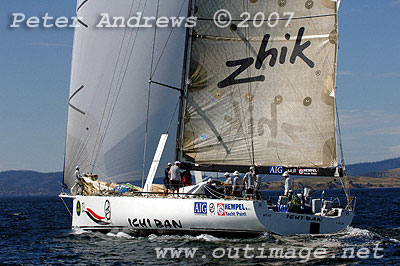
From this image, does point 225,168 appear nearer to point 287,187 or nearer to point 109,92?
point 287,187

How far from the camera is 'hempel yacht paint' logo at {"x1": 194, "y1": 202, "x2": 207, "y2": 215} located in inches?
740

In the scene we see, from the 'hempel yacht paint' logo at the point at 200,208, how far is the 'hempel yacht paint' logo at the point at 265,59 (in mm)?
5267

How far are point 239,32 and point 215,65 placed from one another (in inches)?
59.7

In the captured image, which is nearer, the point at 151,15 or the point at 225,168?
the point at 225,168

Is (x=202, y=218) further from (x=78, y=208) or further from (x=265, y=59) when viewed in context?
(x=265, y=59)

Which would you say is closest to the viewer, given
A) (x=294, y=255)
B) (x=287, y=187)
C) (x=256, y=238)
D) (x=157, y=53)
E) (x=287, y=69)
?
(x=294, y=255)

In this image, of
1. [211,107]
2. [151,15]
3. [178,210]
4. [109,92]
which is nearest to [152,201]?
[178,210]

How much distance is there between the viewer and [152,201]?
19.8 metres

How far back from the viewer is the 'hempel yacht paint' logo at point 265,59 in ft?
73.1

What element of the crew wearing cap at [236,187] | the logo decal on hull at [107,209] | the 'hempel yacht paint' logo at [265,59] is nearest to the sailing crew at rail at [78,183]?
the logo decal on hull at [107,209]

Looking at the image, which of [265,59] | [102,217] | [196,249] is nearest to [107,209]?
[102,217]

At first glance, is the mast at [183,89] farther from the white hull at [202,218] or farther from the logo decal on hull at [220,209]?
the logo decal on hull at [220,209]

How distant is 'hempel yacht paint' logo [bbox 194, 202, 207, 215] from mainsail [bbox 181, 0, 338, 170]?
342 centimetres

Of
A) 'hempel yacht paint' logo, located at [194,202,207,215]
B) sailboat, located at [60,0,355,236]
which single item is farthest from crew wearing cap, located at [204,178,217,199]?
'hempel yacht paint' logo, located at [194,202,207,215]
